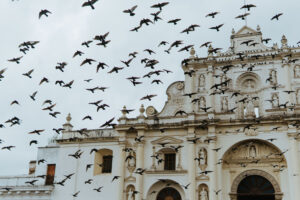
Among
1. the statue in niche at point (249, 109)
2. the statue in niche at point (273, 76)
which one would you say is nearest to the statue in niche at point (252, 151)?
the statue in niche at point (249, 109)

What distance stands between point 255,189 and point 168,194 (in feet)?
19.1

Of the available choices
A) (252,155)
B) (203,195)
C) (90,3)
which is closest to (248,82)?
(252,155)

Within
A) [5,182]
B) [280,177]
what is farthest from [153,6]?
[5,182]

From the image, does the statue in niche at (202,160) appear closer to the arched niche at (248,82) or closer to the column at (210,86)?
the column at (210,86)

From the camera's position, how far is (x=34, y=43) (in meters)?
14.8

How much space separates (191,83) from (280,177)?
28.8ft

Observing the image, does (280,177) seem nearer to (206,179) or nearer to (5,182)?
(206,179)

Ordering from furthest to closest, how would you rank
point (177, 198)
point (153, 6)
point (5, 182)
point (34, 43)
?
point (5, 182)
point (177, 198)
point (34, 43)
point (153, 6)

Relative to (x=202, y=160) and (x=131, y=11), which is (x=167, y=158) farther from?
(x=131, y=11)

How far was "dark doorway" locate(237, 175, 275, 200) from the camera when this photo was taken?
26422mm

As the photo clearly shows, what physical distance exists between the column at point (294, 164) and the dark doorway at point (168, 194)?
24.7 ft

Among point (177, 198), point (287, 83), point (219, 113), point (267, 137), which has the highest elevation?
point (287, 83)

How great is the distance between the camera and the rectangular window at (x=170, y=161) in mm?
28516

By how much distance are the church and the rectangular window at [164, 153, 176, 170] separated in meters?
0.07
